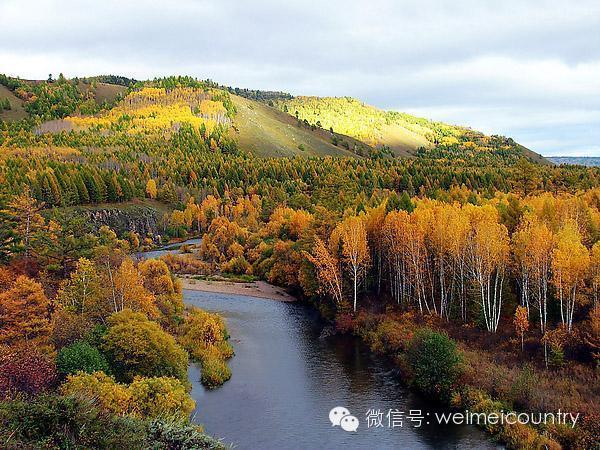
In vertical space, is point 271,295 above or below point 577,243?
below

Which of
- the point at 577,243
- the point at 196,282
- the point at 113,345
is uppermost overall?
the point at 577,243

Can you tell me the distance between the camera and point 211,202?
163375 mm

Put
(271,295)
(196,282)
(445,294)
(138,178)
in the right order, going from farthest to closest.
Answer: (138,178) < (196,282) < (271,295) < (445,294)

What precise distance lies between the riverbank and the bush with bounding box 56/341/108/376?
141 feet

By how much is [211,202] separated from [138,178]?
117 ft

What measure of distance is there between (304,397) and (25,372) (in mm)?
21942

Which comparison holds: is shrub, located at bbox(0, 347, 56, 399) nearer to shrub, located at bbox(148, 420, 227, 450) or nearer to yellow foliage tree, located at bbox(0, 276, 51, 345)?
yellow foliage tree, located at bbox(0, 276, 51, 345)

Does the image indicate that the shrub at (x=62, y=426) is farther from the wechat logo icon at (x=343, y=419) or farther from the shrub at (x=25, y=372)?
the wechat logo icon at (x=343, y=419)

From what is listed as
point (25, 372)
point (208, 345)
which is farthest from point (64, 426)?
point (208, 345)

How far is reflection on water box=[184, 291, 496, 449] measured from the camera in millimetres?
36656

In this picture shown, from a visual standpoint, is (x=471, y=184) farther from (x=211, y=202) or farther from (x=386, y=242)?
(x=386, y=242)

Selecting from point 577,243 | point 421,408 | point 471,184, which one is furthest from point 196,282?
point 471,184

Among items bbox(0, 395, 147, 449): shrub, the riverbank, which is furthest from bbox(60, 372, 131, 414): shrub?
the riverbank

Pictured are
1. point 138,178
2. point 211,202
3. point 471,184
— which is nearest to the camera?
point 471,184
